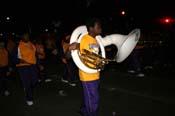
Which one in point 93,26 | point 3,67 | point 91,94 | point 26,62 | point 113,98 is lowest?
point 113,98

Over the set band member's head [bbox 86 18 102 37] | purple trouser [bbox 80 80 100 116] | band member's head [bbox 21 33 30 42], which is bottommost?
purple trouser [bbox 80 80 100 116]

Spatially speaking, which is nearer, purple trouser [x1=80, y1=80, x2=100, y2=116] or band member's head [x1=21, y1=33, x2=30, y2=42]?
purple trouser [x1=80, y1=80, x2=100, y2=116]

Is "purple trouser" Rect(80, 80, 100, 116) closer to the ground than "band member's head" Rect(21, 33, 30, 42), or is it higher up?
closer to the ground

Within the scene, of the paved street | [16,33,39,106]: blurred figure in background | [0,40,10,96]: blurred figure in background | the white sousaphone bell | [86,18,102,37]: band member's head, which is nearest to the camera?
the white sousaphone bell

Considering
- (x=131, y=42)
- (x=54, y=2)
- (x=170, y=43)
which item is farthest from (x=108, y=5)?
(x=131, y=42)

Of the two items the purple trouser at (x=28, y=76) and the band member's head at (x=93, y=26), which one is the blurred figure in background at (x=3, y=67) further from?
the band member's head at (x=93, y=26)

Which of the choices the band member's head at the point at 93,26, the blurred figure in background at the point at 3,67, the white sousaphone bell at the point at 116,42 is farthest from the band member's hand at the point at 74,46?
the blurred figure in background at the point at 3,67

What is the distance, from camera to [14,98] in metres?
9.58

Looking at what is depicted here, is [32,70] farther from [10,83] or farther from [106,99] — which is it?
[10,83]

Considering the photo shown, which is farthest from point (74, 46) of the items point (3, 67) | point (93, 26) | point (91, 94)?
point (3, 67)

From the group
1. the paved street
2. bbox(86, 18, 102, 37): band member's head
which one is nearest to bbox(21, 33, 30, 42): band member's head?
the paved street

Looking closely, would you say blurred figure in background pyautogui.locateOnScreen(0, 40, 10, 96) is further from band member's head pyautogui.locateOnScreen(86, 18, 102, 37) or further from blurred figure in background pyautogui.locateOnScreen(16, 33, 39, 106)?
band member's head pyautogui.locateOnScreen(86, 18, 102, 37)

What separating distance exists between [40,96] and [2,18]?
39.0m

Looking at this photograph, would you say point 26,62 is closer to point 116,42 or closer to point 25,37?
point 25,37
